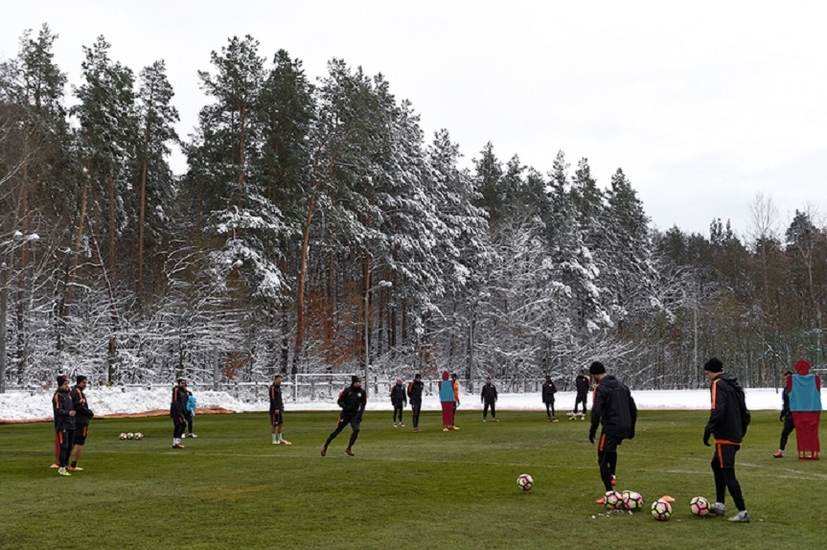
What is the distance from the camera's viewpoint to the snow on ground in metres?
37.3

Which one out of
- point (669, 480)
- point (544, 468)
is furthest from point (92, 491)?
point (669, 480)

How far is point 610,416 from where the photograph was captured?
11586mm

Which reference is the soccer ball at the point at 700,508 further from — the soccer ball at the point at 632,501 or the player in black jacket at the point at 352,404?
the player in black jacket at the point at 352,404

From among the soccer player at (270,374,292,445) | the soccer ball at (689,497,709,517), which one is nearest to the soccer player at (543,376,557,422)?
the soccer player at (270,374,292,445)

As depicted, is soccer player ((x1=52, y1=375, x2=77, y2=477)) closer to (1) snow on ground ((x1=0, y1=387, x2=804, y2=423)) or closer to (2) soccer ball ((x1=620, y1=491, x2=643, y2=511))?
(2) soccer ball ((x1=620, y1=491, x2=643, y2=511))

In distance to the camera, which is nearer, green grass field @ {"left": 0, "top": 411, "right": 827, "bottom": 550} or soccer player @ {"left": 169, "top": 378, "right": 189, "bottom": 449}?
green grass field @ {"left": 0, "top": 411, "right": 827, "bottom": 550}

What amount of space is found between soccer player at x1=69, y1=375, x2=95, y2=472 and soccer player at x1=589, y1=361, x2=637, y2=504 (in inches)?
400

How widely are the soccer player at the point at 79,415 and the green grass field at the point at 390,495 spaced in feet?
1.32

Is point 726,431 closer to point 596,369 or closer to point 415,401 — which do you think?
point 596,369

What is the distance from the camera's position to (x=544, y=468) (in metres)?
16.7

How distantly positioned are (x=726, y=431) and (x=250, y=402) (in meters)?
41.0

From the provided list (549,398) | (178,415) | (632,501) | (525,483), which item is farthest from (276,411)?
(549,398)

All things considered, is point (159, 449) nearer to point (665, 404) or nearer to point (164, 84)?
point (665, 404)

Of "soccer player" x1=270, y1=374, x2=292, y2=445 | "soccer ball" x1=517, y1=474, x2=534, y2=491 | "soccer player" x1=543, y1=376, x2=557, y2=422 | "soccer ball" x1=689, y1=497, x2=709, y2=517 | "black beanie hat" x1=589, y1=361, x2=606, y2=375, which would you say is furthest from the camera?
"soccer player" x1=543, y1=376, x2=557, y2=422
